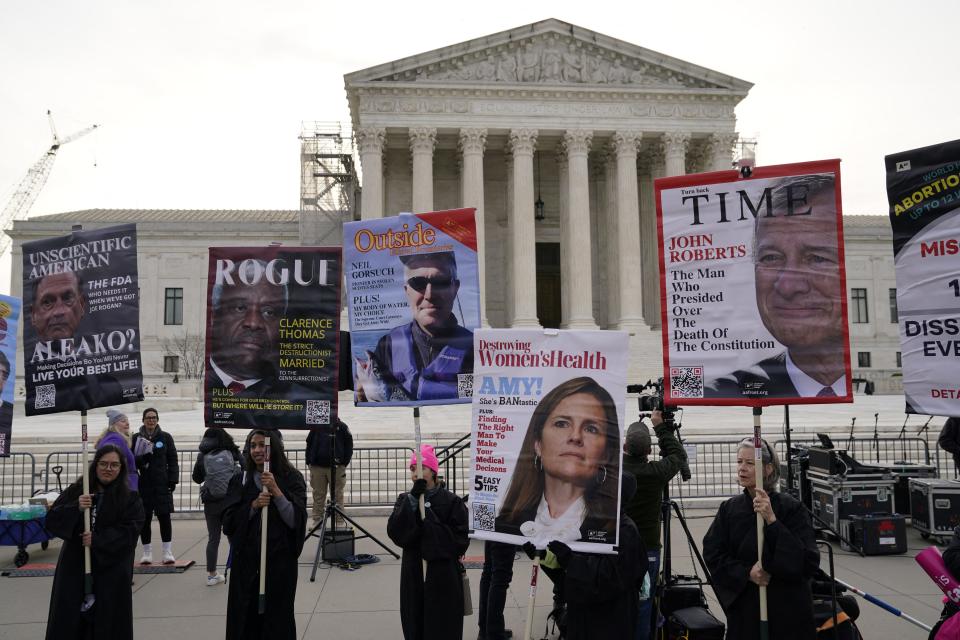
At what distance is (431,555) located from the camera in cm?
559

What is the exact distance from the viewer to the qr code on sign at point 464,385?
6.53 m

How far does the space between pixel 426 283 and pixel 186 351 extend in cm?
4957

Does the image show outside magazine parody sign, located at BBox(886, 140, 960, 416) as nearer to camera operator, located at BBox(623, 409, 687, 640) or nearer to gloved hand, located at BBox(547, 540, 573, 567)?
camera operator, located at BBox(623, 409, 687, 640)

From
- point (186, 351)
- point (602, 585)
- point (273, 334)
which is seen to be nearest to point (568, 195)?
point (186, 351)

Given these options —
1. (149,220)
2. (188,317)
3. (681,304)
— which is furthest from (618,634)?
(149,220)

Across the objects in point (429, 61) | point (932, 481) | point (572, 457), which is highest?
point (429, 61)

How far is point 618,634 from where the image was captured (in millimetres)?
4910

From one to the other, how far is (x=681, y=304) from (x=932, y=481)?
7.49m

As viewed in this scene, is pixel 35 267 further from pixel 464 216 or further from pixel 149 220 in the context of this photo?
pixel 149 220

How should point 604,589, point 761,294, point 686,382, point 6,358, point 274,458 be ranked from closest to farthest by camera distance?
point 604,589
point 761,294
point 686,382
point 274,458
point 6,358

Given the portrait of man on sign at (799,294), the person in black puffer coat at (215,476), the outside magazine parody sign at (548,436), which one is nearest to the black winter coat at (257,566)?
the outside magazine parody sign at (548,436)

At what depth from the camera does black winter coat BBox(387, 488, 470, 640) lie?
18.4ft

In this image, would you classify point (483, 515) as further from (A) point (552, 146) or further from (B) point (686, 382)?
(A) point (552, 146)

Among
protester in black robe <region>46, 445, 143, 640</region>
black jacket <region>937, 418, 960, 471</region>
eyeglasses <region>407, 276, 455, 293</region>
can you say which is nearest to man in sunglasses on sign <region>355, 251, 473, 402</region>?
eyeglasses <region>407, 276, 455, 293</region>
